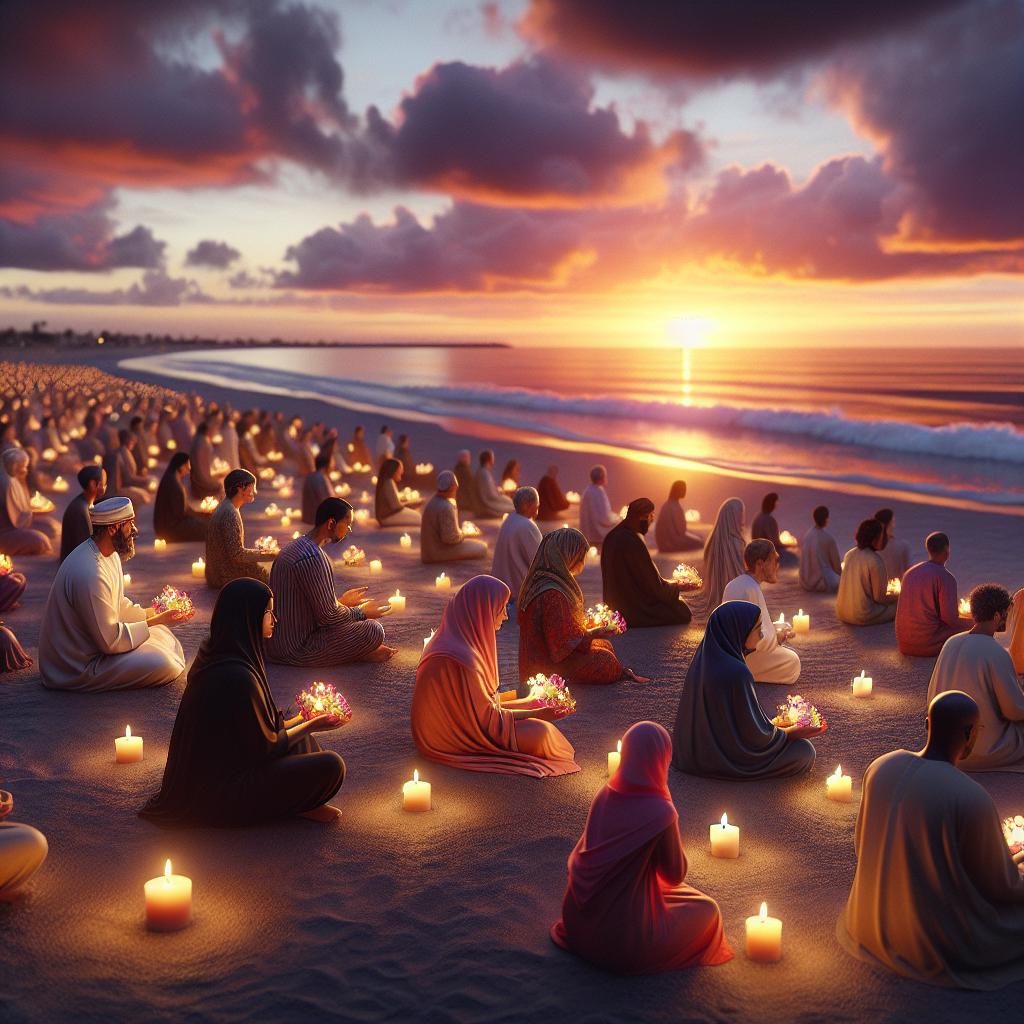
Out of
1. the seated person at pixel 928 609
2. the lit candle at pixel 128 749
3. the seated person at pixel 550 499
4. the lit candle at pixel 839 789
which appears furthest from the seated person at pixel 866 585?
the lit candle at pixel 128 749

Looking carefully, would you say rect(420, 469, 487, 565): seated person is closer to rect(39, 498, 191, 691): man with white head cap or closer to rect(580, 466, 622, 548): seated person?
rect(580, 466, 622, 548): seated person

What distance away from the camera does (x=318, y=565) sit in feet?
30.1

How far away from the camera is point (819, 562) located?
12.6 meters

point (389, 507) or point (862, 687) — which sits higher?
point (389, 507)

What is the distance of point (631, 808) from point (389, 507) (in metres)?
12.6

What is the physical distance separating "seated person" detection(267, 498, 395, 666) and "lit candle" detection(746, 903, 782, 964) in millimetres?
5211

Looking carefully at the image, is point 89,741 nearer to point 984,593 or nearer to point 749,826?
point 749,826

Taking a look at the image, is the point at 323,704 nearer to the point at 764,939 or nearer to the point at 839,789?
the point at 764,939

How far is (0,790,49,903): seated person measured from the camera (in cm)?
512

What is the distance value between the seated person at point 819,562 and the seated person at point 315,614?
5639 mm

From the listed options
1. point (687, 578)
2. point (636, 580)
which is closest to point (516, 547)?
point (636, 580)

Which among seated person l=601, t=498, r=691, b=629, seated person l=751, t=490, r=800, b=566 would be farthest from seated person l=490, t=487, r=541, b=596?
seated person l=751, t=490, r=800, b=566

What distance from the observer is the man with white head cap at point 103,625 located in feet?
26.6

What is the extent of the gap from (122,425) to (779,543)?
27.0 meters
